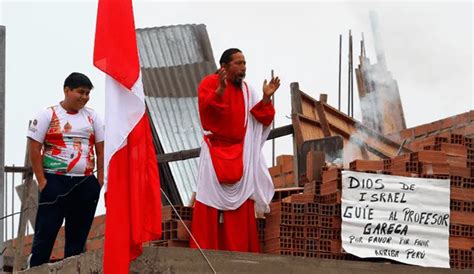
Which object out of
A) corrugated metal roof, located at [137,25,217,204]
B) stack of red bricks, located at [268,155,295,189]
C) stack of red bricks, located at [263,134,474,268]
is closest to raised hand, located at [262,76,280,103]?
stack of red bricks, located at [263,134,474,268]

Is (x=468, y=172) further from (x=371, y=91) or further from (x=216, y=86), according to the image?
(x=371, y=91)

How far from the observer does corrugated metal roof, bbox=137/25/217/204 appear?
18.0m

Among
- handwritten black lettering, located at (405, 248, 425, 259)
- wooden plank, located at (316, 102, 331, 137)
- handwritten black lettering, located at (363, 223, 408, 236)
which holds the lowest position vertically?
handwritten black lettering, located at (405, 248, 425, 259)

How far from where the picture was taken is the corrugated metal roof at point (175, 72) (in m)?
18.0

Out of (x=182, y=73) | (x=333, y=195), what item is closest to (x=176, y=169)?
(x=182, y=73)

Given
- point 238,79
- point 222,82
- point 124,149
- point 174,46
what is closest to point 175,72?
point 174,46

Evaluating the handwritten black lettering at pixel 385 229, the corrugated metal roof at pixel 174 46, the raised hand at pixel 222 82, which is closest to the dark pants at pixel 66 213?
the raised hand at pixel 222 82

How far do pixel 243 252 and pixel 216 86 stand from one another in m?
1.41

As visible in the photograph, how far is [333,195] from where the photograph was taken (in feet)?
40.6

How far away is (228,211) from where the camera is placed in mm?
12016

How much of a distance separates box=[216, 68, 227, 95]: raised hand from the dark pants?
4.16ft

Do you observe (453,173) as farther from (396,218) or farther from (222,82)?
(222,82)

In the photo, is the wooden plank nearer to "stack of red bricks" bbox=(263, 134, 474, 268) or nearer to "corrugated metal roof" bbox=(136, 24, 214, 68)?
"stack of red bricks" bbox=(263, 134, 474, 268)

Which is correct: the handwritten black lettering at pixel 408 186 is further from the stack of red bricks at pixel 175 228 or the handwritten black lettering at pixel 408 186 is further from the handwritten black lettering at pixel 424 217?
the stack of red bricks at pixel 175 228
